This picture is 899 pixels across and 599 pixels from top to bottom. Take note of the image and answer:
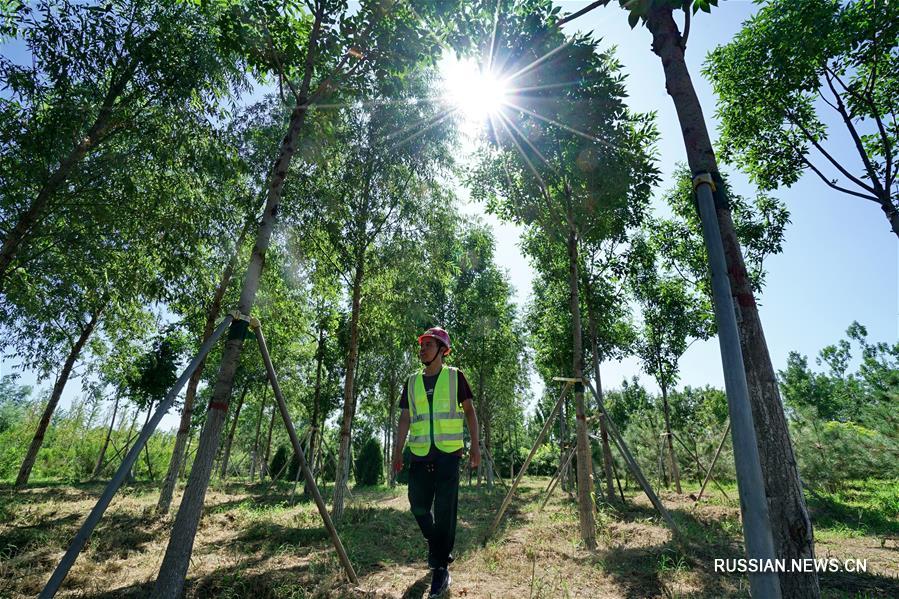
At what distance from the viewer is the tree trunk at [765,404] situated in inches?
86.0

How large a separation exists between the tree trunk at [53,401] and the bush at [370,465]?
563 inches

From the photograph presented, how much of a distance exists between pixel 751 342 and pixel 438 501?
2949 millimetres

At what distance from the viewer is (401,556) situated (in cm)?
552

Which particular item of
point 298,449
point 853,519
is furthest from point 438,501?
point 853,519

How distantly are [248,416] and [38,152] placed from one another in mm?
37481

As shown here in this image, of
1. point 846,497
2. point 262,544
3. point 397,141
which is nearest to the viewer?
point 262,544

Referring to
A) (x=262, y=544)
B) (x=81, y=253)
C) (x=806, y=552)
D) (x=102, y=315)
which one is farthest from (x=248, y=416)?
(x=806, y=552)

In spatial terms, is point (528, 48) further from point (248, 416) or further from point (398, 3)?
point (248, 416)

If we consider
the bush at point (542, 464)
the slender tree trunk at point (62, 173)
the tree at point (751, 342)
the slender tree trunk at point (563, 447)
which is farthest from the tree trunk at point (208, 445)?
the bush at point (542, 464)

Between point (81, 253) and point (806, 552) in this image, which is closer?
point (806, 552)

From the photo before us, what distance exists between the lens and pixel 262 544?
5.77 meters

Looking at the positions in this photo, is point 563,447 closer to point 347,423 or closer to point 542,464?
point 347,423

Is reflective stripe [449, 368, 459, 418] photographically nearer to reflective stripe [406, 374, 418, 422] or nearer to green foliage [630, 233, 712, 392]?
reflective stripe [406, 374, 418, 422]

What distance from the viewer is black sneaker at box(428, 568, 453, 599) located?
3.76m
